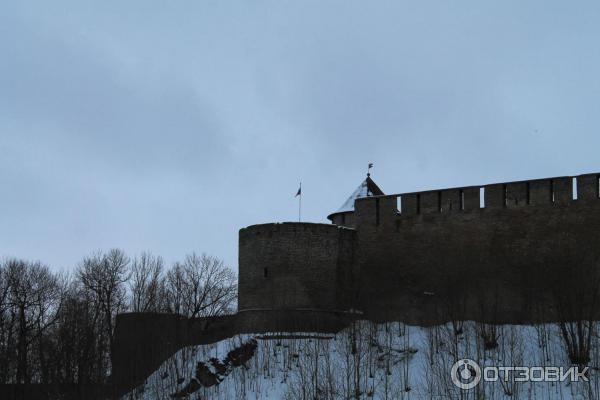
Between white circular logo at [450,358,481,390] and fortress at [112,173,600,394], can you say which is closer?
white circular logo at [450,358,481,390]

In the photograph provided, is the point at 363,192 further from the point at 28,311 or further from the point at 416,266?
the point at 28,311

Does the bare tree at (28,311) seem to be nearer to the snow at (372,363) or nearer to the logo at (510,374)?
the snow at (372,363)

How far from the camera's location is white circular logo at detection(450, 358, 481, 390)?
2208 cm

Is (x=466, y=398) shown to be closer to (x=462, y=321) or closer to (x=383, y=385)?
(x=383, y=385)

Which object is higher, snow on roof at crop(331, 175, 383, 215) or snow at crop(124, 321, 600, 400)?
snow on roof at crop(331, 175, 383, 215)

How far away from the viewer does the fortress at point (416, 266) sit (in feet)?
88.4

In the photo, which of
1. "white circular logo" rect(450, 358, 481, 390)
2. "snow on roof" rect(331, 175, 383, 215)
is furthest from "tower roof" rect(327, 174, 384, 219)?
"white circular logo" rect(450, 358, 481, 390)

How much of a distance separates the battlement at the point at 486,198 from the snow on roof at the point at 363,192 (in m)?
1.55

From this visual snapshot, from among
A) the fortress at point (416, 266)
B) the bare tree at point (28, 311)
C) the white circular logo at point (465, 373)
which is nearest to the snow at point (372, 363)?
the white circular logo at point (465, 373)

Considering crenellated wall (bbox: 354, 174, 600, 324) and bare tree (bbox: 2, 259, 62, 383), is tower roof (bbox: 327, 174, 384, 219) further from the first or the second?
bare tree (bbox: 2, 259, 62, 383)

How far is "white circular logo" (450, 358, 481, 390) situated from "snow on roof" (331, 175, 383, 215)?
971cm

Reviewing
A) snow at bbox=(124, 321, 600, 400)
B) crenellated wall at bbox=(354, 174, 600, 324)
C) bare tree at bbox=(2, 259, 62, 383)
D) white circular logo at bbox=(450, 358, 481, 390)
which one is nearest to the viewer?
white circular logo at bbox=(450, 358, 481, 390)

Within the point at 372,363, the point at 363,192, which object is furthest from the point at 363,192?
the point at 372,363

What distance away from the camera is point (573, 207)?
26984 mm
